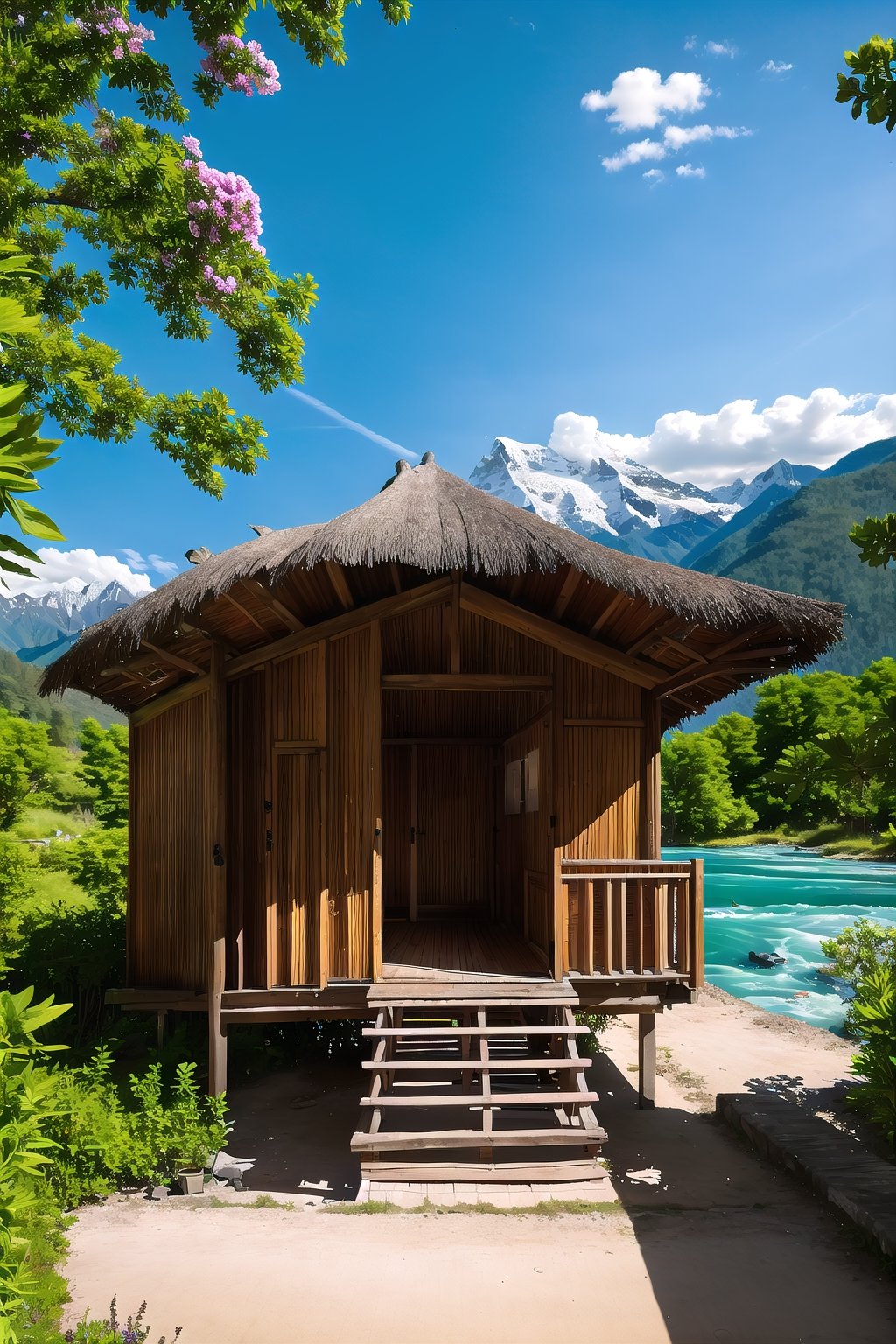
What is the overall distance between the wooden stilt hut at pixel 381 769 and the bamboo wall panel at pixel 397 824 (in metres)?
3.60

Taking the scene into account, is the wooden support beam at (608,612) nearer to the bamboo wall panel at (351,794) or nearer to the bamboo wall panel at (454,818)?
the bamboo wall panel at (351,794)

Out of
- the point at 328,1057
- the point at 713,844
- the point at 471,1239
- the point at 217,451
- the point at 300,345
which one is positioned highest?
the point at 300,345

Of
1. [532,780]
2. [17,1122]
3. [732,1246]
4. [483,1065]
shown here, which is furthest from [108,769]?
[17,1122]

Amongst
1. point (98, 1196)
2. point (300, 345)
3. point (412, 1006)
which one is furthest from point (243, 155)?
point (98, 1196)

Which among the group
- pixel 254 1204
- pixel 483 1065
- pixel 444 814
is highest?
pixel 444 814

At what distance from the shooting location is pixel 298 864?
6.17 metres

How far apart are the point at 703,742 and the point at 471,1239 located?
3517 cm

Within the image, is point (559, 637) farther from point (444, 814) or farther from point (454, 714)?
point (444, 814)

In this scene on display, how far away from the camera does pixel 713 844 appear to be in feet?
122

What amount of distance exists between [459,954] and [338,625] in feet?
10.8

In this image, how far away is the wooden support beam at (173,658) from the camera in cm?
597

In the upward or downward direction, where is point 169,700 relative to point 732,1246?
upward

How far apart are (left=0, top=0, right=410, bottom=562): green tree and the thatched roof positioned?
1939 millimetres

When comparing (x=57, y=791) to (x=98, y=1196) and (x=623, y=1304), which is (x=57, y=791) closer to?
(x=98, y=1196)
